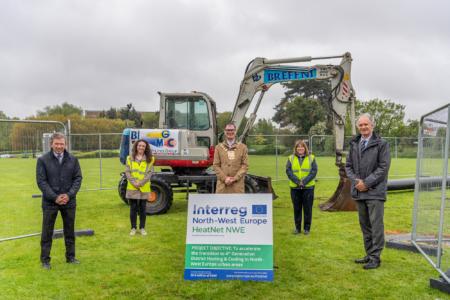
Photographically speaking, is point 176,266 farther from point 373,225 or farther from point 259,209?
point 373,225

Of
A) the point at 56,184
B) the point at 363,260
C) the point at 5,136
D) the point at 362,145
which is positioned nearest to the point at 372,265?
the point at 363,260

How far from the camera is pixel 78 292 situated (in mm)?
4602

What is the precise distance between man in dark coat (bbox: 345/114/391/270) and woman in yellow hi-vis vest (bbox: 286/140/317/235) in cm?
169

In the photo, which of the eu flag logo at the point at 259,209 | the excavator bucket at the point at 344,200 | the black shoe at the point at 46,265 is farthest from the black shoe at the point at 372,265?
the excavator bucket at the point at 344,200

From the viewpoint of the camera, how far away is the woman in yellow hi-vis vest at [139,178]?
7.25m

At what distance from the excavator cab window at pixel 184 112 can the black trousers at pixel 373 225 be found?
535 centimetres

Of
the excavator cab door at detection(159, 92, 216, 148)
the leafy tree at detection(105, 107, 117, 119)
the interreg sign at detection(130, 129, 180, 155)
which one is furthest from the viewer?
the leafy tree at detection(105, 107, 117, 119)

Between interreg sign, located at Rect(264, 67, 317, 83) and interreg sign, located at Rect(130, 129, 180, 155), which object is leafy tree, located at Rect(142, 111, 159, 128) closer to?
interreg sign, located at Rect(130, 129, 180, 155)

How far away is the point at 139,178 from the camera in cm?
733

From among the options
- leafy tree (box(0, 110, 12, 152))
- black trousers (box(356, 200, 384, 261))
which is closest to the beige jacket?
black trousers (box(356, 200, 384, 261))

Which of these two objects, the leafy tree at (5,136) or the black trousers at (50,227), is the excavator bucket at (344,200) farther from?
the leafy tree at (5,136)

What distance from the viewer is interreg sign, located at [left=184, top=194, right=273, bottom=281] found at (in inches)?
192

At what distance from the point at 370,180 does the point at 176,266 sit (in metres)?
2.74

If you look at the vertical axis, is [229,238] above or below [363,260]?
above
